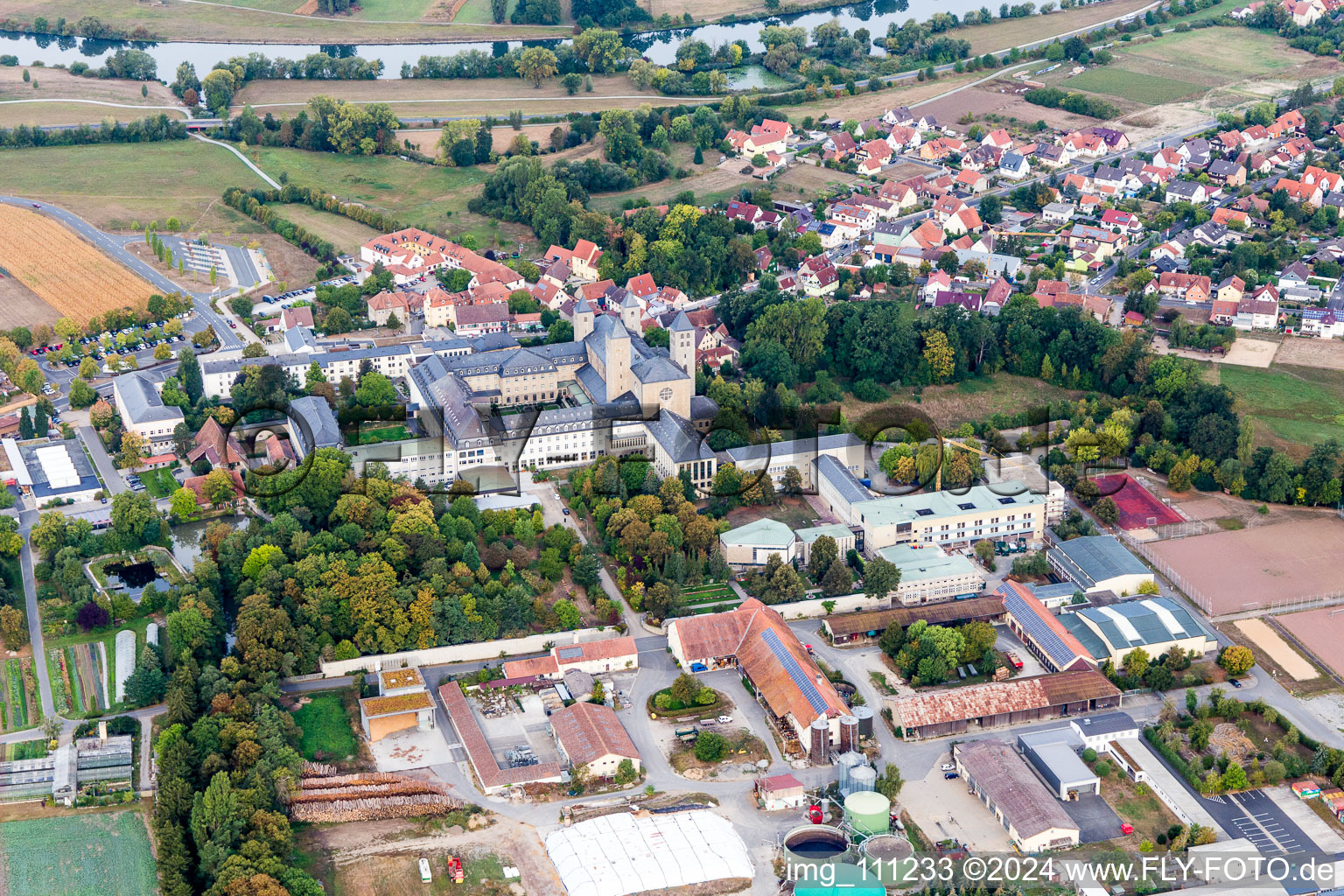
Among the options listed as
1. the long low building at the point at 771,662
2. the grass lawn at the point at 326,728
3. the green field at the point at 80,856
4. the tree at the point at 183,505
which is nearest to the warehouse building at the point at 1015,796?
the long low building at the point at 771,662

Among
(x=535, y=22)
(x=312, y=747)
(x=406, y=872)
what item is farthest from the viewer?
(x=535, y=22)

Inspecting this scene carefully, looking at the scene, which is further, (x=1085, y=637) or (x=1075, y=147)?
(x=1075, y=147)

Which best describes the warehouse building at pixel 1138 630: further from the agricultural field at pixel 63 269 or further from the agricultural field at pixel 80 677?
the agricultural field at pixel 63 269

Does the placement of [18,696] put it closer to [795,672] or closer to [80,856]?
[80,856]

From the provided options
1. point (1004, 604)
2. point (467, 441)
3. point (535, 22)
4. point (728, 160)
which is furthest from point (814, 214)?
point (535, 22)

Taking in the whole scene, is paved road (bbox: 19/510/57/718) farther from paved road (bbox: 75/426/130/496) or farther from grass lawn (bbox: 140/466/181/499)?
grass lawn (bbox: 140/466/181/499)

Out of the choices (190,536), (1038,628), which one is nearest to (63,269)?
(190,536)

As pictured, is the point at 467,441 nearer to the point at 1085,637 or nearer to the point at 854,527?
the point at 854,527

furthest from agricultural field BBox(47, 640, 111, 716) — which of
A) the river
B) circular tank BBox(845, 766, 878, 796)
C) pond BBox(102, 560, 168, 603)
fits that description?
the river
